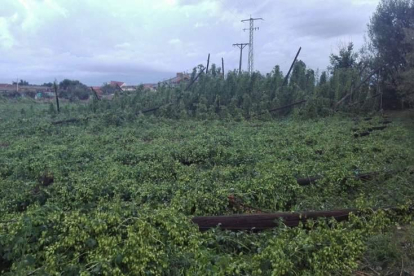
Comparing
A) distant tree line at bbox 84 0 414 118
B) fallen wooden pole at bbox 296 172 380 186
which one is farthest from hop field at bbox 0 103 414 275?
distant tree line at bbox 84 0 414 118

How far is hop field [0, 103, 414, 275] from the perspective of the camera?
12.5 feet

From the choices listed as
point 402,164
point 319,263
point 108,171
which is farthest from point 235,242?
point 402,164

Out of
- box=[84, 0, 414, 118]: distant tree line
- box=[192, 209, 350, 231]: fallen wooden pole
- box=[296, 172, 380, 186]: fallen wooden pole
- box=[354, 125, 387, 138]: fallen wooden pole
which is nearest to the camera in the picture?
box=[192, 209, 350, 231]: fallen wooden pole

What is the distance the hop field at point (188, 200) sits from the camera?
381cm

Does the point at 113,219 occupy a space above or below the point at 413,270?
above

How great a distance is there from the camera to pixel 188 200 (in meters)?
5.63

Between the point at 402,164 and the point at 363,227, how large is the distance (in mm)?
3620

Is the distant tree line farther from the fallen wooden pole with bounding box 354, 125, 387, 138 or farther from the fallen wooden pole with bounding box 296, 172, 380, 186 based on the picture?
the fallen wooden pole with bounding box 296, 172, 380, 186

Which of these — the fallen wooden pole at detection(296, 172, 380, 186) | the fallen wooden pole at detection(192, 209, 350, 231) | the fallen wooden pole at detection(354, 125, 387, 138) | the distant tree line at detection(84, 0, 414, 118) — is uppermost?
the distant tree line at detection(84, 0, 414, 118)

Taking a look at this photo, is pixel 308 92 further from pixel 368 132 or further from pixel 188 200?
pixel 188 200

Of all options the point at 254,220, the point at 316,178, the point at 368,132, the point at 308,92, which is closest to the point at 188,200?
the point at 254,220

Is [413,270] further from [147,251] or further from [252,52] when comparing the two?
[252,52]

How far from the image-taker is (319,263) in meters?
3.95

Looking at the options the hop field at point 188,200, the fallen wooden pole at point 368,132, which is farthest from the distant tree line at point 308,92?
the hop field at point 188,200
